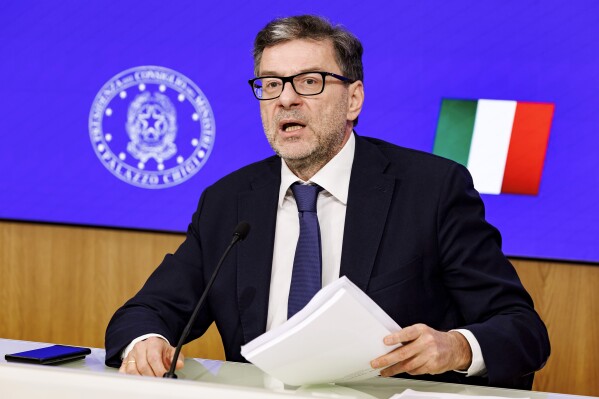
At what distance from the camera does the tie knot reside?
2076 mm

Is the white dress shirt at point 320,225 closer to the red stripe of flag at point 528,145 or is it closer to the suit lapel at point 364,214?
the suit lapel at point 364,214

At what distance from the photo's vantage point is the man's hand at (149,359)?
1.69 meters

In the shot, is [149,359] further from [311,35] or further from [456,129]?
[456,129]

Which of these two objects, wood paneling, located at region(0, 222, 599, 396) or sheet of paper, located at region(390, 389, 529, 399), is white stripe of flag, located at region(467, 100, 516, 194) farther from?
sheet of paper, located at region(390, 389, 529, 399)

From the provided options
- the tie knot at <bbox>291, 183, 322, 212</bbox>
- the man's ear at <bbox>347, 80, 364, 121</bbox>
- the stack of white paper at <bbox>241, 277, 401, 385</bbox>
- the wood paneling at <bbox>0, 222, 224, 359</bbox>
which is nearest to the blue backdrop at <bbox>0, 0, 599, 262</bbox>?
the wood paneling at <bbox>0, 222, 224, 359</bbox>

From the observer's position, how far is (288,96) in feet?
6.80

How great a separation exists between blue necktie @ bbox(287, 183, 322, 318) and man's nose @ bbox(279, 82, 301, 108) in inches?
10.7

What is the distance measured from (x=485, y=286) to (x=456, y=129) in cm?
123

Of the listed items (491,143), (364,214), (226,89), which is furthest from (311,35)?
(226,89)

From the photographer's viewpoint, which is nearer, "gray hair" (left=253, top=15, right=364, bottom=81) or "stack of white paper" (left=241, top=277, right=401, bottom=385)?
"stack of white paper" (left=241, top=277, right=401, bottom=385)

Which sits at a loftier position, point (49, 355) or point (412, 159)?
point (412, 159)

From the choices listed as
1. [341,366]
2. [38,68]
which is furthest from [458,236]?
[38,68]

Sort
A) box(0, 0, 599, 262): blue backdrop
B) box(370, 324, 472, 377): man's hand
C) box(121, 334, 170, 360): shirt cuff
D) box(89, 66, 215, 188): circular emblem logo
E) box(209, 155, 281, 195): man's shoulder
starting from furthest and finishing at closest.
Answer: box(89, 66, 215, 188): circular emblem logo, box(0, 0, 599, 262): blue backdrop, box(209, 155, 281, 195): man's shoulder, box(121, 334, 170, 360): shirt cuff, box(370, 324, 472, 377): man's hand

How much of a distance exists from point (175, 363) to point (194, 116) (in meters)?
1.92
